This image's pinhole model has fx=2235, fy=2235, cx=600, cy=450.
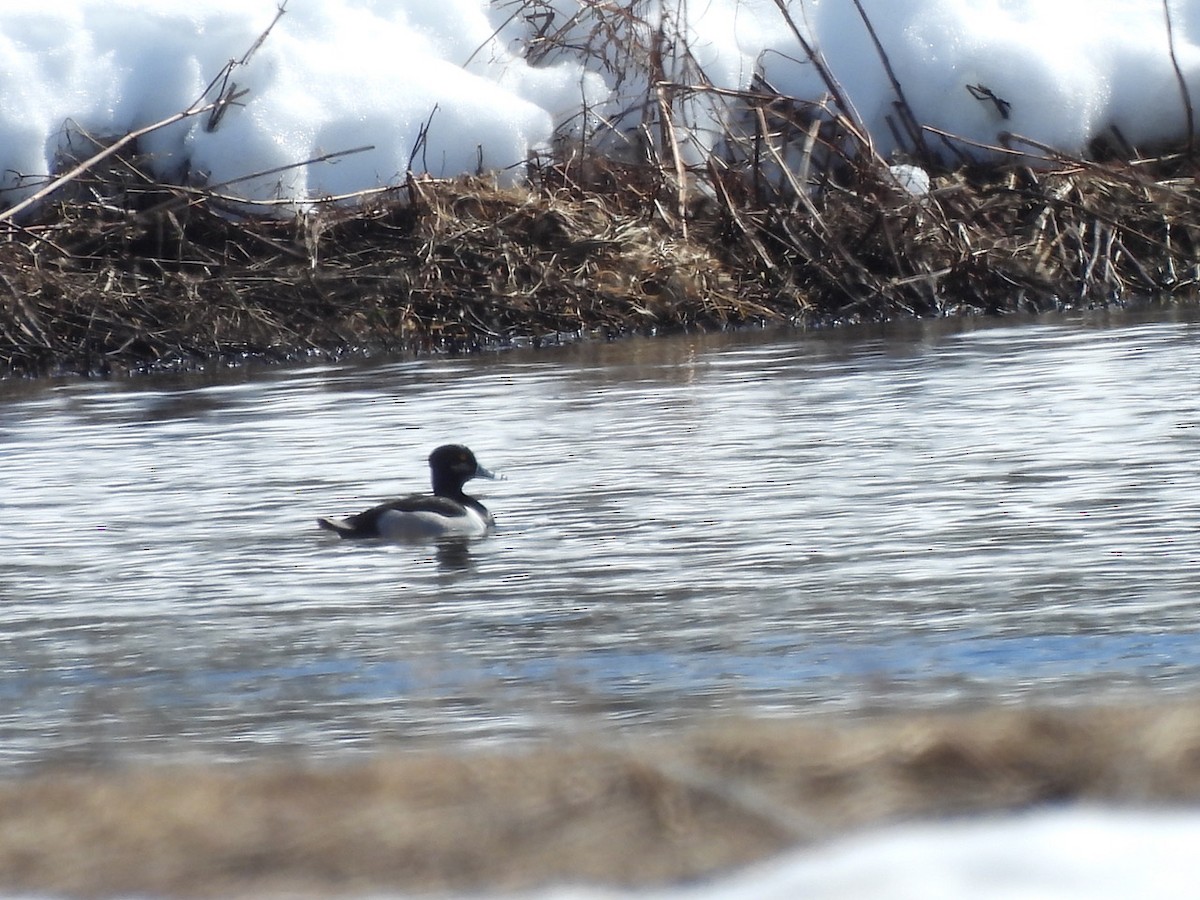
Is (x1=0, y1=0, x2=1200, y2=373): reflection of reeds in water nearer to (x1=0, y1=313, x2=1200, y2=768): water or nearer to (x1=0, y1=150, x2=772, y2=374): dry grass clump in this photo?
(x1=0, y1=150, x2=772, y2=374): dry grass clump

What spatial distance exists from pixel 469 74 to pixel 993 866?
1623 centimetres

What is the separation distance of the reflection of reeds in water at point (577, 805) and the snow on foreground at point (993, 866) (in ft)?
0.45

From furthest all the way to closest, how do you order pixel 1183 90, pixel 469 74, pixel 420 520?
1. pixel 1183 90
2. pixel 469 74
3. pixel 420 520

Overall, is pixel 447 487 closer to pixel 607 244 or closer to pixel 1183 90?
pixel 607 244

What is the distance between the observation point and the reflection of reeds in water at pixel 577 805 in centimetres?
334

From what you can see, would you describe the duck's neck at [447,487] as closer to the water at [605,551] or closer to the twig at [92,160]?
the water at [605,551]

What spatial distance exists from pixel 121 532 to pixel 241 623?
2.08 m

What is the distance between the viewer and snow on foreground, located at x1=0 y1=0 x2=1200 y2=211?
17.8 metres

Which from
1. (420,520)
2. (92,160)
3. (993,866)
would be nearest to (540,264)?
(92,160)

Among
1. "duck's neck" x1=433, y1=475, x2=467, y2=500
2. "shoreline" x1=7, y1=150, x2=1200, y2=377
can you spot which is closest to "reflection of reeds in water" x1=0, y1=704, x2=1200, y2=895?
"duck's neck" x1=433, y1=475, x2=467, y2=500

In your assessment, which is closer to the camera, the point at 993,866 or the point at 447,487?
the point at 993,866

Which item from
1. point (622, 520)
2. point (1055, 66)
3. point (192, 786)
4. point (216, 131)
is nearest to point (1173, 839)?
point (192, 786)

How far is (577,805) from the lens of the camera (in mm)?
3537

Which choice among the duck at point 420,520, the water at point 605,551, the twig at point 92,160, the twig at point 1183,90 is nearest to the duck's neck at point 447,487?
the duck at point 420,520
